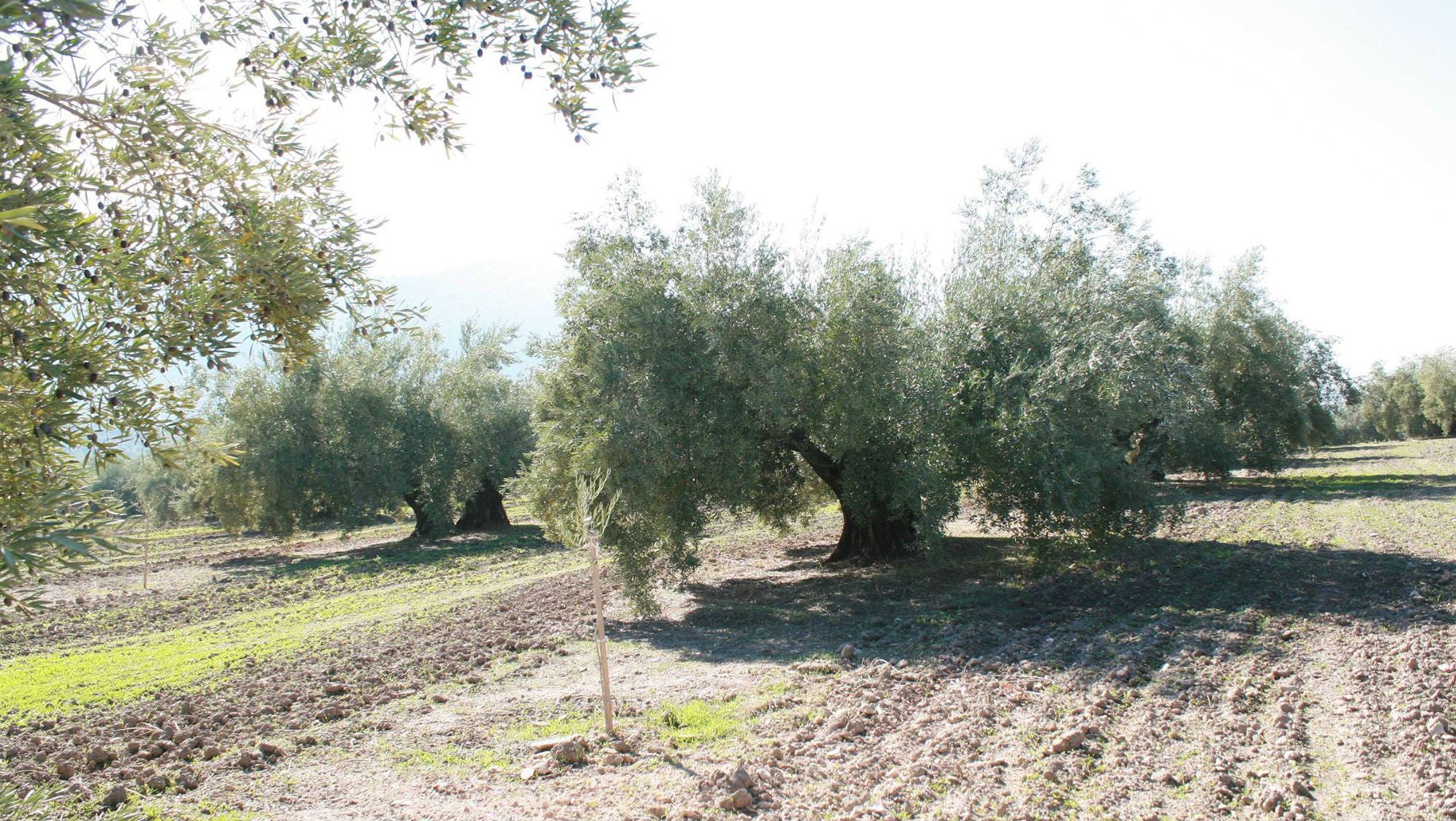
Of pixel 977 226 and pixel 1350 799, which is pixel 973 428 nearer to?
pixel 977 226

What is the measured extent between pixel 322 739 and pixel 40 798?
5.56m

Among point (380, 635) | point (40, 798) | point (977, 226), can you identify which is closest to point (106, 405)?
point (40, 798)

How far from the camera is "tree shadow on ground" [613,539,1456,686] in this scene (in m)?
10.0

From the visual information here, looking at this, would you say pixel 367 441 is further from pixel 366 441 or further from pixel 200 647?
pixel 200 647

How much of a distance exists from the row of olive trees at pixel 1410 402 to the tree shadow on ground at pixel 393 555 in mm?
76682

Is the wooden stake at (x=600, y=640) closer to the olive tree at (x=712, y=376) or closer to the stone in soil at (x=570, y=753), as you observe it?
the stone in soil at (x=570, y=753)

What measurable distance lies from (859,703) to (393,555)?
23340 millimetres

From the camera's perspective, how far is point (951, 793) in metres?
5.86

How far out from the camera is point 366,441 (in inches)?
1211

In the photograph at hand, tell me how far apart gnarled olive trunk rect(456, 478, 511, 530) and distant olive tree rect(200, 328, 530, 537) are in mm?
67

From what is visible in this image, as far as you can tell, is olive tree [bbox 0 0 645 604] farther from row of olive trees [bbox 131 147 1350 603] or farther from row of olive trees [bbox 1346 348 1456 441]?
row of olive trees [bbox 1346 348 1456 441]

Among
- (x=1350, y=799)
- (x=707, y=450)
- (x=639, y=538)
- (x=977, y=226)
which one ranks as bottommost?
(x=1350, y=799)

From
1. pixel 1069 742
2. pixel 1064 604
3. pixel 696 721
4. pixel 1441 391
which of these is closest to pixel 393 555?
pixel 1064 604

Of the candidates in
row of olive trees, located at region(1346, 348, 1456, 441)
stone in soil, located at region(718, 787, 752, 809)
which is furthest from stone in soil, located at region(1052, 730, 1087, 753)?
row of olive trees, located at region(1346, 348, 1456, 441)
